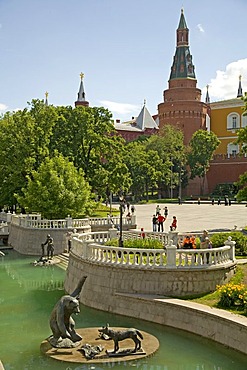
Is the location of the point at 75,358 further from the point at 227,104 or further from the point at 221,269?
the point at 227,104

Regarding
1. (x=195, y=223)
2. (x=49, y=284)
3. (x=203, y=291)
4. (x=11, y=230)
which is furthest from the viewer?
(x=195, y=223)

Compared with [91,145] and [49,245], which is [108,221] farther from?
[91,145]

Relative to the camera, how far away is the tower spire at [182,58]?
85188 millimetres

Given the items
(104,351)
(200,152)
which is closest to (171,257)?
(104,351)

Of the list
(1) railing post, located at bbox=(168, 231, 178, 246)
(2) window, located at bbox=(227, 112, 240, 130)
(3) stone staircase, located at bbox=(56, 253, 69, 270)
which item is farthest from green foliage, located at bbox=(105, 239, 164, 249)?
(2) window, located at bbox=(227, 112, 240, 130)

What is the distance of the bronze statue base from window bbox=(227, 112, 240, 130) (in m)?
79.0

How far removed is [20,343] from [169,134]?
61141 mm

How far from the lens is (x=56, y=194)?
3097 cm

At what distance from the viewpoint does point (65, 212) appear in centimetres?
3105

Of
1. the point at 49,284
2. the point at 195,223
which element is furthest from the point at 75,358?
the point at 195,223

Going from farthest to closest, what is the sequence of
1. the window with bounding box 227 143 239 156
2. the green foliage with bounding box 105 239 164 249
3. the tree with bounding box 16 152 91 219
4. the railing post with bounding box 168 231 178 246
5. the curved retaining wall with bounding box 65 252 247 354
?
the window with bounding box 227 143 239 156 < the tree with bounding box 16 152 91 219 < the railing post with bounding box 168 231 178 246 < the green foliage with bounding box 105 239 164 249 < the curved retaining wall with bounding box 65 252 247 354

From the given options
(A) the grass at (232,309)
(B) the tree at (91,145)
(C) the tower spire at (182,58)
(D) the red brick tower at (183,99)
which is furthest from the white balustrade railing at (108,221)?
(C) the tower spire at (182,58)

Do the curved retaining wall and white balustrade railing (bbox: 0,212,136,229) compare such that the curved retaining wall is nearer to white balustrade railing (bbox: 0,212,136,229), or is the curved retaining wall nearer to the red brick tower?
white balustrade railing (bbox: 0,212,136,229)

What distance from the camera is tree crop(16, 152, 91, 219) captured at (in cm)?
3083
